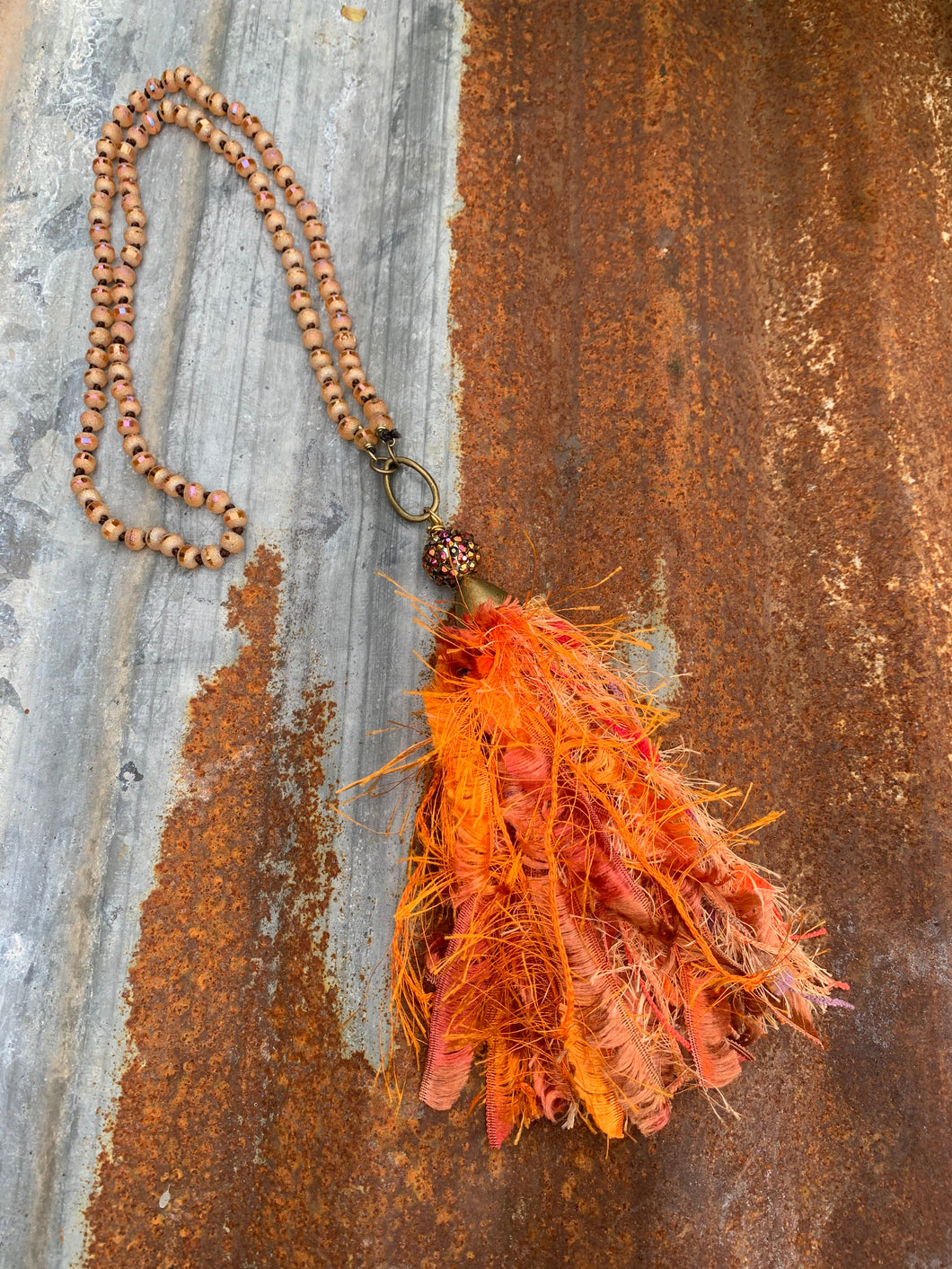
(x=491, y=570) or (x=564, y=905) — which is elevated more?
(x=491, y=570)

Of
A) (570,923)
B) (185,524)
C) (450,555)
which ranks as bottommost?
(570,923)

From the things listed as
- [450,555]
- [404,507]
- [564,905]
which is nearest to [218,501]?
[404,507]

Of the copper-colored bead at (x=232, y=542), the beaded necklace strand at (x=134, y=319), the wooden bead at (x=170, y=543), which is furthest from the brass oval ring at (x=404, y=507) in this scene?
the wooden bead at (x=170, y=543)

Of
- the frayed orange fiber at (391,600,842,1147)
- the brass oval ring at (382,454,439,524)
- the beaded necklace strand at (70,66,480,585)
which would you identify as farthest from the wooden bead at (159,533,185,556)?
the frayed orange fiber at (391,600,842,1147)

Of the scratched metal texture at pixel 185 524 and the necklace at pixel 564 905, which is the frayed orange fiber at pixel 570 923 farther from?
the scratched metal texture at pixel 185 524

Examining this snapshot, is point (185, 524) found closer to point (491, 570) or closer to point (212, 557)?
point (212, 557)

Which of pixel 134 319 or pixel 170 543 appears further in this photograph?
pixel 134 319

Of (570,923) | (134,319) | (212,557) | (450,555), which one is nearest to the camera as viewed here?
(570,923)

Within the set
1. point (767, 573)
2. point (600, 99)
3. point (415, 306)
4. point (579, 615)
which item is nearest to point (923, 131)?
point (600, 99)
